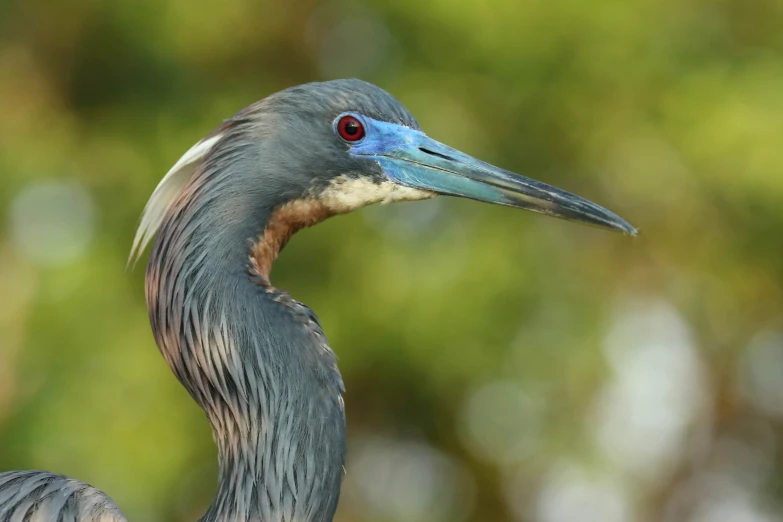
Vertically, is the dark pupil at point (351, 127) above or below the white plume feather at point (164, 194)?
above

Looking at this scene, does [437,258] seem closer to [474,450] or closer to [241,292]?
[474,450]

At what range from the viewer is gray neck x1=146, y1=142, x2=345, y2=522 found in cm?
235

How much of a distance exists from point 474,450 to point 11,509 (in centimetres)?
572

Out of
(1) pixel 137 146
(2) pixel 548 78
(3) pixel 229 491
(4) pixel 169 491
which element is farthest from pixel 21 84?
(3) pixel 229 491

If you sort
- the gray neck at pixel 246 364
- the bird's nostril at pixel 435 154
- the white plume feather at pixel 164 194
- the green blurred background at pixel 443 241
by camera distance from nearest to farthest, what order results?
the gray neck at pixel 246 364, the white plume feather at pixel 164 194, the bird's nostril at pixel 435 154, the green blurred background at pixel 443 241

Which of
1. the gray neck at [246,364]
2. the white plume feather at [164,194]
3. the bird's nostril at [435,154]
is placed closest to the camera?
the gray neck at [246,364]

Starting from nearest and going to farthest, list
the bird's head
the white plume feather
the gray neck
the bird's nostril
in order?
the gray neck
the bird's head
the white plume feather
the bird's nostril

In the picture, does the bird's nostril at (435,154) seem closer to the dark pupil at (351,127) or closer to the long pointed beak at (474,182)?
the long pointed beak at (474,182)

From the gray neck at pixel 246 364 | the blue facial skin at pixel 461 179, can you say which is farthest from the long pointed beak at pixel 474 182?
the gray neck at pixel 246 364

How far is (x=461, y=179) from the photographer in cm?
281

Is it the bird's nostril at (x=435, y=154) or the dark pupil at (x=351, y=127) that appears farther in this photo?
the bird's nostril at (x=435, y=154)

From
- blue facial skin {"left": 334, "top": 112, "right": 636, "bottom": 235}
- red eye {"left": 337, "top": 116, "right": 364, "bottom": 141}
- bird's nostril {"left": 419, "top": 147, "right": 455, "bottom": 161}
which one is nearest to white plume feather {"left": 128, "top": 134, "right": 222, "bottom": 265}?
red eye {"left": 337, "top": 116, "right": 364, "bottom": 141}

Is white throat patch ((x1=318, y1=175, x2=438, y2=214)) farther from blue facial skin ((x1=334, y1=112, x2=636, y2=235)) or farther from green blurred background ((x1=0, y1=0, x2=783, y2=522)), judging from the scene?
green blurred background ((x1=0, y1=0, x2=783, y2=522))

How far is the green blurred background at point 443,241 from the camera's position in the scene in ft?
21.2
